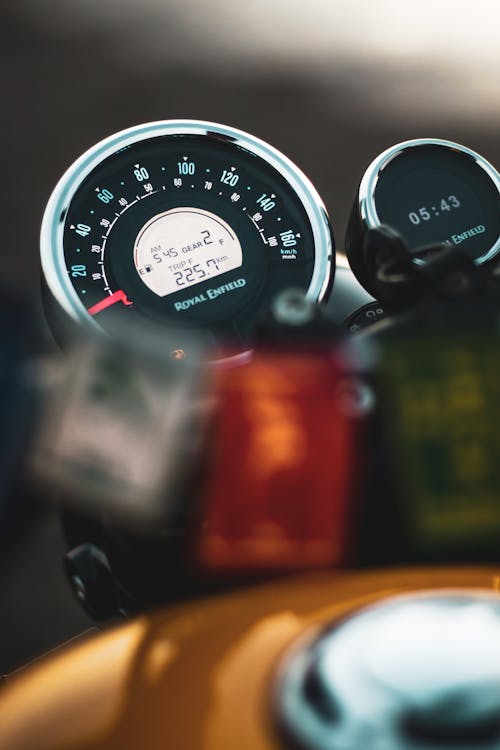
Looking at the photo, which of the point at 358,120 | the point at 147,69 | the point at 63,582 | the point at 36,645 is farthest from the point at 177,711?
the point at 147,69

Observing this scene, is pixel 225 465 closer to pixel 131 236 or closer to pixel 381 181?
pixel 131 236

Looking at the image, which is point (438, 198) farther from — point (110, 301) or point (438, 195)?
point (110, 301)

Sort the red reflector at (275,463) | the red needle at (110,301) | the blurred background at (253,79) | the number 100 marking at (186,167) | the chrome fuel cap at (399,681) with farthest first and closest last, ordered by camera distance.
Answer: the blurred background at (253,79) → the number 100 marking at (186,167) → the red needle at (110,301) → the red reflector at (275,463) → the chrome fuel cap at (399,681)

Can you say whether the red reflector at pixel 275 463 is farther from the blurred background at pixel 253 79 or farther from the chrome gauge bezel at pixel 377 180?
the blurred background at pixel 253 79

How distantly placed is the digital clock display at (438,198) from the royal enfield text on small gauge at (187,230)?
0.14 m

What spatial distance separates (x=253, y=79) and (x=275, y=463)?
4.42 meters

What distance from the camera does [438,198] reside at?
4.41 feet

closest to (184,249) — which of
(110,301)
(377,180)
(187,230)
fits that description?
(187,230)

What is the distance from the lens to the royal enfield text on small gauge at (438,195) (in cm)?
129

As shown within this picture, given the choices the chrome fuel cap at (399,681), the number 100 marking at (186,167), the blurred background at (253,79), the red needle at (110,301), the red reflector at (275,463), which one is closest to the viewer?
the chrome fuel cap at (399,681)

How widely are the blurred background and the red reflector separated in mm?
3146

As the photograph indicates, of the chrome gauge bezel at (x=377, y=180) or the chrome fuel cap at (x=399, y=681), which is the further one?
the chrome gauge bezel at (x=377, y=180)

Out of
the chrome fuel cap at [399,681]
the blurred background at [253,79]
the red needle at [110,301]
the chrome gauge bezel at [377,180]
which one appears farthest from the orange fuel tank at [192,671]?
the blurred background at [253,79]

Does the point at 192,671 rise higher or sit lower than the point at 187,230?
lower
